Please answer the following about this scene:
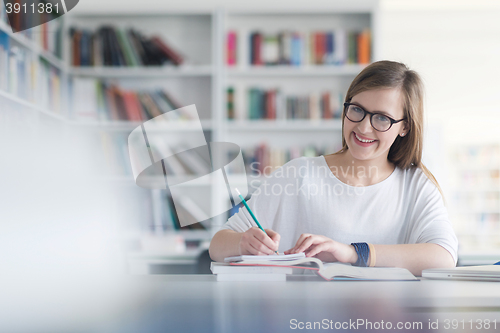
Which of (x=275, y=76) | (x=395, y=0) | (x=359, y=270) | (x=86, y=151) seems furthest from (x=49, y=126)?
(x=395, y=0)

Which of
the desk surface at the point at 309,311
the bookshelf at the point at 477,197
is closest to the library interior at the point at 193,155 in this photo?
the desk surface at the point at 309,311

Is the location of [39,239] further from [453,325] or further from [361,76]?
[361,76]

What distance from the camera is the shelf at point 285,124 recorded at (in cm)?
284

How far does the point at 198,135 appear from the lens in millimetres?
3094

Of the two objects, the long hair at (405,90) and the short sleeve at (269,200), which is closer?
the long hair at (405,90)

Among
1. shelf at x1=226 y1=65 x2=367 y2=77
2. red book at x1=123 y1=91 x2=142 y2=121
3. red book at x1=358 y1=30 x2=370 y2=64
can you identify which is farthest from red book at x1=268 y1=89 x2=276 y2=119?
red book at x1=123 y1=91 x2=142 y2=121

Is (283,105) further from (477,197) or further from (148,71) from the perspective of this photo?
(477,197)

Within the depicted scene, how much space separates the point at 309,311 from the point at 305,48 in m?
2.56

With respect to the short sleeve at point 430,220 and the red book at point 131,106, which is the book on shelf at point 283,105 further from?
the short sleeve at point 430,220

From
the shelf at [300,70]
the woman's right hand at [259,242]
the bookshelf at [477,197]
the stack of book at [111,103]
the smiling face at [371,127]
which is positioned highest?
the shelf at [300,70]

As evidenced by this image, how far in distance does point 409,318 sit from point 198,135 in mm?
2625

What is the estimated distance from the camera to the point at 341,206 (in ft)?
3.97

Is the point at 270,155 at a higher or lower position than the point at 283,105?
lower

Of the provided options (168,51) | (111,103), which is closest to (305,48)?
(168,51)
